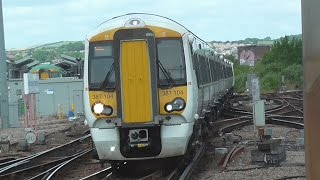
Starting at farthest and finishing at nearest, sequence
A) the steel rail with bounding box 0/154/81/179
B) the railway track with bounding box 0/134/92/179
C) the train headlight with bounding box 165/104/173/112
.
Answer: the railway track with bounding box 0/134/92/179
the steel rail with bounding box 0/154/81/179
the train headlight with bounding box 165/104/173/112

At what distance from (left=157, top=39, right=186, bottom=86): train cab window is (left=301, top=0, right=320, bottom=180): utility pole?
7872 mm

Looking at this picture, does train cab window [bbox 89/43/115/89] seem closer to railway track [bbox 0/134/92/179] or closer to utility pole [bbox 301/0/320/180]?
railway track [bbox 0/134/92/179]

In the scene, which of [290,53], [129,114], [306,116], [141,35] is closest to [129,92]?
[129,114]

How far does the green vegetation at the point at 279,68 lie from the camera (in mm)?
63344

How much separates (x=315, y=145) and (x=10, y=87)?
36.2m

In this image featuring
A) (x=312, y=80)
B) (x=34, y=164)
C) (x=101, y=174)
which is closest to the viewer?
(x=312, y=80)

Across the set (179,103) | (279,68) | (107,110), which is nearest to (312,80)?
(179,103)

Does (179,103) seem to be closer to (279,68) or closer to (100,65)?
(100,65)

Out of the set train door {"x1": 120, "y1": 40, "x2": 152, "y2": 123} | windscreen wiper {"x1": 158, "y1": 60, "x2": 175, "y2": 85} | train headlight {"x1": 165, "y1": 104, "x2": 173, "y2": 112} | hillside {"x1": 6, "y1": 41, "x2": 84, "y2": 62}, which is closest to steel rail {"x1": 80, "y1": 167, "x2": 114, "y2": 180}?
train door {"x1": 120, "y1": 40, "x2": 152, "y2": 123}

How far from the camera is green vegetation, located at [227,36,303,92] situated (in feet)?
208

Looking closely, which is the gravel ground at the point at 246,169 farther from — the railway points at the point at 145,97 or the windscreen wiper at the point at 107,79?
the windscreen wiper at the point at 107,79

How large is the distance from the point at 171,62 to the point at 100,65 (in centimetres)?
125

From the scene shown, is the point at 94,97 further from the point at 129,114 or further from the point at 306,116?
the point at 306,116

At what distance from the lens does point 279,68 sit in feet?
234
